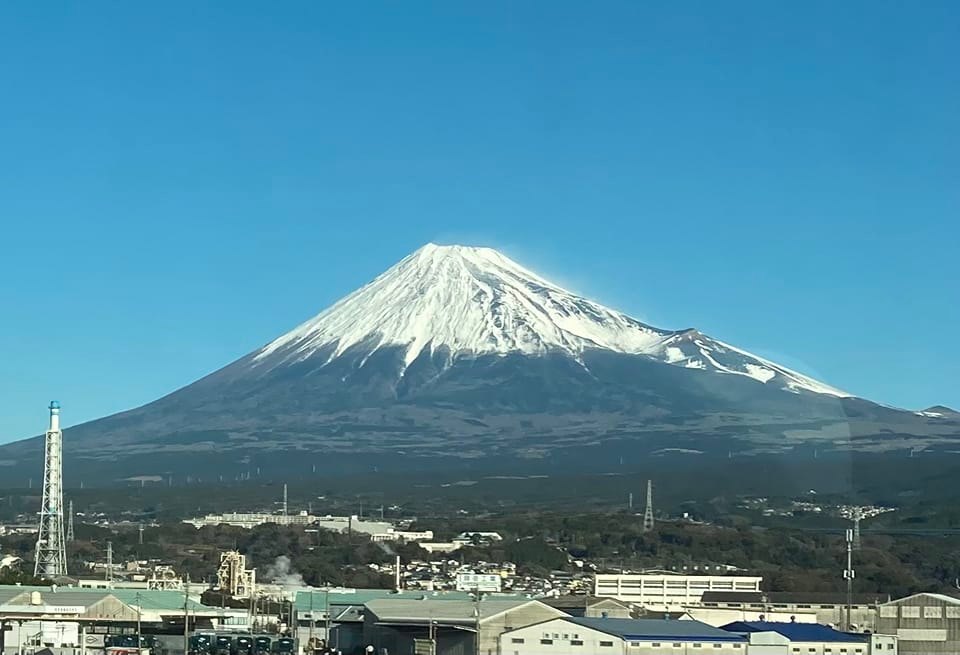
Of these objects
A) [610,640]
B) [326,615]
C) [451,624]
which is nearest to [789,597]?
[326,615]

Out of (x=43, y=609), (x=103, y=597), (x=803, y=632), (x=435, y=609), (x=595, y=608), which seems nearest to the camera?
(x=803, y=632)

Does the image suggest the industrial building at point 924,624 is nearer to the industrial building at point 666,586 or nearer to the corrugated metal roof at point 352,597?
Answer: the corrugated metal roof at point 352,597

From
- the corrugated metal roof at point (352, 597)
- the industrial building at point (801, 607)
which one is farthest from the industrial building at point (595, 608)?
the industrial building at point (801, 607)

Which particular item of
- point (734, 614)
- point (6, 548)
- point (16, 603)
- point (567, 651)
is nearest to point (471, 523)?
point (6, 548)

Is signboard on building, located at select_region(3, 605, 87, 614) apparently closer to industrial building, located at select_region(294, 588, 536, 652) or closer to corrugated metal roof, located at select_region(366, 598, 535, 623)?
industrial building, located at select_region(294, 588, 536, 652)

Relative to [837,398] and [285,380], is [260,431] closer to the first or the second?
[285,380]

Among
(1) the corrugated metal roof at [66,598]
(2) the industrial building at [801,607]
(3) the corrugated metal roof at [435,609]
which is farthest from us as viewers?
(2) the industrial building at [801,607]

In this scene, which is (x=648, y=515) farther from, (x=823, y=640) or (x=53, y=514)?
(x=823, y=640)
